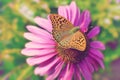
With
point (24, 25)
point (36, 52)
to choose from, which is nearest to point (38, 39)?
point (36, 52)

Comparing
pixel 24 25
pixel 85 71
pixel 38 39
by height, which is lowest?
pixel 85 71

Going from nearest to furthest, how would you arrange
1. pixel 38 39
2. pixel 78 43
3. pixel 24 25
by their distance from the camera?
pixel 78 43, pixel 38 39, pixel 24 25

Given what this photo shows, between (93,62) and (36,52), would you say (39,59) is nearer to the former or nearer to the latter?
(36,52)

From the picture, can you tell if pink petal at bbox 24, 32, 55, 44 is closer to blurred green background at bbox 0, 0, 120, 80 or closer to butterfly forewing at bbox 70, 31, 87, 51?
butterfly forewing at bbox 70, 31, 87, 51

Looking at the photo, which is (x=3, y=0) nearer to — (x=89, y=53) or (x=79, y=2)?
(x=79, y=2)

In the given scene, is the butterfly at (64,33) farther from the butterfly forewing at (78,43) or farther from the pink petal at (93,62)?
the pink petal at (93,62)

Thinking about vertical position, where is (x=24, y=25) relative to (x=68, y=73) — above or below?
above

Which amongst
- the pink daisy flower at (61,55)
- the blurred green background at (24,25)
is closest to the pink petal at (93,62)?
the pink daisy flower at (61,55)
